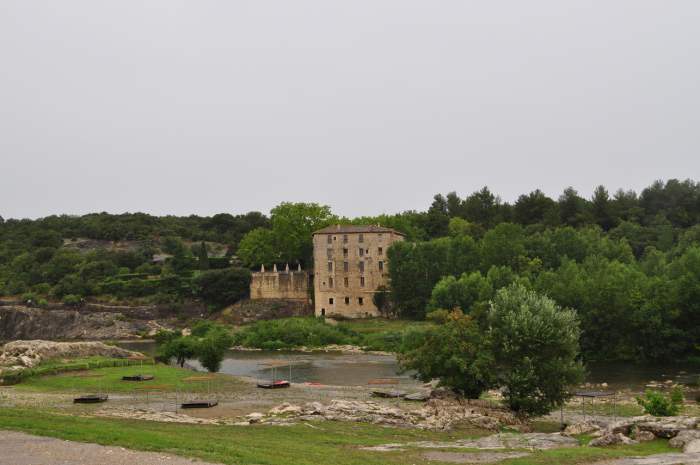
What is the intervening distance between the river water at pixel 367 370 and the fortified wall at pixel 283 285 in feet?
70.2

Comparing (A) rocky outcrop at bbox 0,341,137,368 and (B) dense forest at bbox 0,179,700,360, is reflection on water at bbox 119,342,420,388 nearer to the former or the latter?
(A) rocky outcrop at bbox 0,341,137,368

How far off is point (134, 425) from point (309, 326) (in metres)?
42.9

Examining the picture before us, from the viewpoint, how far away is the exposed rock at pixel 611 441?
16719mm

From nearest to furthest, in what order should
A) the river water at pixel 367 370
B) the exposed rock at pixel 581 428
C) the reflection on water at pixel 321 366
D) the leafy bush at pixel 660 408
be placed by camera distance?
the exposed rock at pixel 581 428
the leafy bush at pixel 660 408
the river water at pixel 367 370
the reflection on water at pixel 321 366

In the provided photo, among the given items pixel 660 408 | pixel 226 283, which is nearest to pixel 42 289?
pixel 226 283

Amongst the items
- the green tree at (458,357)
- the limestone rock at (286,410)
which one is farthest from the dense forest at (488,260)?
the limestone rock at (286,410)

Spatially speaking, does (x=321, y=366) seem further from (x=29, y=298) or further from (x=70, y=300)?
(x=29, y=298)

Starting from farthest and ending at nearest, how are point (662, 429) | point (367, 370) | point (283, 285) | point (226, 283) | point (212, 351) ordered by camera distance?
point (283, 285) → point (226, 283) → point (367, 370) → point (212, 351) → point (662, 429)

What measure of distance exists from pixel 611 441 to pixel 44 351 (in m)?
34.6

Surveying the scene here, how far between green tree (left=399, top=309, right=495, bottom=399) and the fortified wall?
47871 millimetres

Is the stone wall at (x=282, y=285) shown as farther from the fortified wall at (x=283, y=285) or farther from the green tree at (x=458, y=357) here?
the green tree at (x=458, y=357)

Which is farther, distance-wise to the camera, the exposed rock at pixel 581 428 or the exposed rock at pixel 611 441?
the exposed rock at pixel 581 428

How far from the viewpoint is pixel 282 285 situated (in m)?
72.7

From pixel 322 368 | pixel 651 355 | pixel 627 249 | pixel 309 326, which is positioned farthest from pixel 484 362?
pixel 627 249
